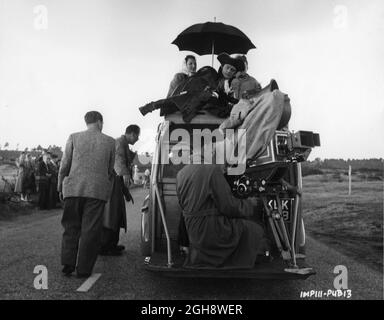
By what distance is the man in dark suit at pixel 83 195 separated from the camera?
18.4 feet

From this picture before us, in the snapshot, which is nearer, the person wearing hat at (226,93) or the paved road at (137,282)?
the paved road at (137,282)

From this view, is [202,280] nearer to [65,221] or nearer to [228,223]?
[228,223]

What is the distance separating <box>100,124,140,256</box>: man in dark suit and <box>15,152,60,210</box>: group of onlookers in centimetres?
816

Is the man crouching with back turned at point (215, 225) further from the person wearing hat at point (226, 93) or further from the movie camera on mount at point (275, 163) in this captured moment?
the person wearing hat at point (226, 93)

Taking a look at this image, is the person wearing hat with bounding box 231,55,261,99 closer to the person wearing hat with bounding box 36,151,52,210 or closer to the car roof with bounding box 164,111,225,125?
the car roof with bounding box 164,111,225,125

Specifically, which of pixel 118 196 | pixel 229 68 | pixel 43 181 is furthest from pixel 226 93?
pixel 43 181

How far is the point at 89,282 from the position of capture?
5375 millimetres

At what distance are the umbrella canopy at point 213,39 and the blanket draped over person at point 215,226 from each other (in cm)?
445

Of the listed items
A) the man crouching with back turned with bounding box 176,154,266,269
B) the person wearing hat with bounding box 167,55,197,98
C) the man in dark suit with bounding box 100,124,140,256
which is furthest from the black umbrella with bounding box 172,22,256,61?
the man crouching with back turned with bounding box 176,154,266,269

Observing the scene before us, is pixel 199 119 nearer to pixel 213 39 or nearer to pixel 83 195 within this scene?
pixel 83 195

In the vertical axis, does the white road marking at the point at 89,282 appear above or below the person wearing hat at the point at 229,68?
below

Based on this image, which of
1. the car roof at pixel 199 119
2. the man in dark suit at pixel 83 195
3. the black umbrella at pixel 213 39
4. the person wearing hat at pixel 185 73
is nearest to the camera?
the man in dark suit at pixel 83 195

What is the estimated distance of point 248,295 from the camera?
201 inches

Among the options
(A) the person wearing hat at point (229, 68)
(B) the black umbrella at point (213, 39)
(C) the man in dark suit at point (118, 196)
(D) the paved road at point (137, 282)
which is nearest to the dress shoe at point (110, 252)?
(C) the man in dark suit at point (118, 196)
